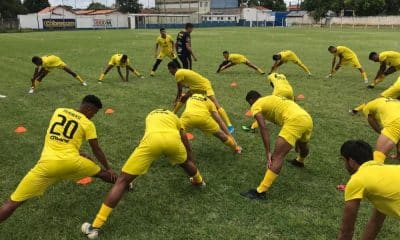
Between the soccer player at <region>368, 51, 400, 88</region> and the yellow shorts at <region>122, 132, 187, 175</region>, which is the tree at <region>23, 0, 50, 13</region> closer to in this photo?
the soccer player at <region>368, 51, 400, 88</region>

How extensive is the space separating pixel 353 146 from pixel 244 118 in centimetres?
628

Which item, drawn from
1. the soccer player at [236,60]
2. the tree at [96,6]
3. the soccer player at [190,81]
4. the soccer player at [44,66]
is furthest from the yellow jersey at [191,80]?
the tree at [96,6]

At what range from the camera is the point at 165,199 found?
598cm

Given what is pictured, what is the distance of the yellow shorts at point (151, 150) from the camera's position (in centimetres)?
511

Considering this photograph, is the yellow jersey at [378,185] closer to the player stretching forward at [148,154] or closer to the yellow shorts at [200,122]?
the player stretching forward at [148,154]

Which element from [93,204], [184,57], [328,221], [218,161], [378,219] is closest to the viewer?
[378,219]

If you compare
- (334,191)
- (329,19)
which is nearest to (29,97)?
(334,191)

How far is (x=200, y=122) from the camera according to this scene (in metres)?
7.13

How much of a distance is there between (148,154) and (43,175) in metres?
1.31

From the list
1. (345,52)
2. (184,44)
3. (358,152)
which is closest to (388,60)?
(345,52)

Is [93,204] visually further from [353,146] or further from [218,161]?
[353,146]

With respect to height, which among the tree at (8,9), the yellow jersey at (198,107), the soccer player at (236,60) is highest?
the tree at (8,9)

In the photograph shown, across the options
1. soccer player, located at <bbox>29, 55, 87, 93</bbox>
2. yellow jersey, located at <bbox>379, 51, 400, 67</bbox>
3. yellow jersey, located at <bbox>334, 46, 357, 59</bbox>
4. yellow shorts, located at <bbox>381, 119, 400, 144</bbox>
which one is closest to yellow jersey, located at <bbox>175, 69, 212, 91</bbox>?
yellow shorts, located at <bbox>381, 119, 400, 144</bbox>

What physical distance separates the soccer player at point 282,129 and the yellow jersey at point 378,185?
2.10 m
